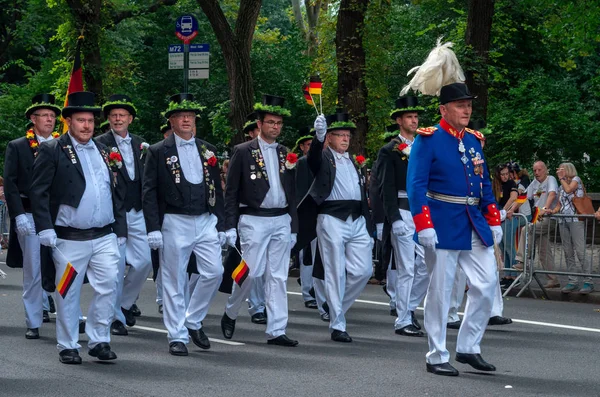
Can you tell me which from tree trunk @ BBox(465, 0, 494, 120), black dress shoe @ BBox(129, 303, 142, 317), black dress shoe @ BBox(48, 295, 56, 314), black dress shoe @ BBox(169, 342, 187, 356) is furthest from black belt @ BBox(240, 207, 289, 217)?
tree trunk @ BBox(465, 0, 494, 120)

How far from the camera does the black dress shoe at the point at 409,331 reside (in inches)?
439

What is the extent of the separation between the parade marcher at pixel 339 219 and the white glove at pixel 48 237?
2901 mm

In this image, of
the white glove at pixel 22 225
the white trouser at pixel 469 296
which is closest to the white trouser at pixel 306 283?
the white glove at pixel 22 225

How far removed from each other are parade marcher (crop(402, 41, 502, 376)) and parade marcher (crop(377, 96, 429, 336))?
2377 mm

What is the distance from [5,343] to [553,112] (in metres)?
16.9

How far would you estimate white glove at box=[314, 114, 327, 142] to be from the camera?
1043cm

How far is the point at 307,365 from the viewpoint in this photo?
30.3 ft

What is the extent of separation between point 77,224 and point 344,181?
3104 mm

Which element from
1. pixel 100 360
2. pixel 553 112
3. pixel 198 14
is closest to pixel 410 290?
pixel 100 360

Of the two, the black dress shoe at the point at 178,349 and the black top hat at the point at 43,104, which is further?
the black top hat at the point at 43,104

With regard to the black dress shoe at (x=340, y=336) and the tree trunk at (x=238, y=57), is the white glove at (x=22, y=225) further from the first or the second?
the tree trunk at (x=238, y=57)

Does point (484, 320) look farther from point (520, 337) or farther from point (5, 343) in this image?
point (5, 343)

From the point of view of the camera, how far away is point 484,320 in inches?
345

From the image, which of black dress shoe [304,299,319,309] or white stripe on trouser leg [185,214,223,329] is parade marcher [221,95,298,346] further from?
black dress shoe [304,299,319,309]
